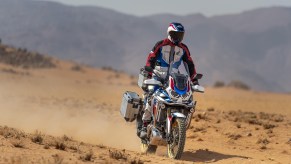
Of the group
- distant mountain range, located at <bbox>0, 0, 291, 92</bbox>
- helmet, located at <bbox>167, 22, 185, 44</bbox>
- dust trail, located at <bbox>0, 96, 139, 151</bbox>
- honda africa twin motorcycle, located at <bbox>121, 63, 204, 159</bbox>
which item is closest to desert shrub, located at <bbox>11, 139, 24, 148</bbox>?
honda africa twin motorcycle, located at <bbox>121, 63, 204, 159</bbox>

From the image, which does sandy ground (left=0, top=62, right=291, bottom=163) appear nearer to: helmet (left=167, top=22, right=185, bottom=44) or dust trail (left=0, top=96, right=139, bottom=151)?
dust trail (left=0, top=96, right=139, bottom=151)

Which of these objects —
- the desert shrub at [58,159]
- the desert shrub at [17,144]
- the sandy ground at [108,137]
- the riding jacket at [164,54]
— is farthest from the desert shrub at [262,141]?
the desert shrub at [58,159]

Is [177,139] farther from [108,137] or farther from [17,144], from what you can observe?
[108,137]

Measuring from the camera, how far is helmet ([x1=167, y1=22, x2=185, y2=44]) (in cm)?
1126

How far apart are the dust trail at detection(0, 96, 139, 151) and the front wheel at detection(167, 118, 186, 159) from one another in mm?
2827

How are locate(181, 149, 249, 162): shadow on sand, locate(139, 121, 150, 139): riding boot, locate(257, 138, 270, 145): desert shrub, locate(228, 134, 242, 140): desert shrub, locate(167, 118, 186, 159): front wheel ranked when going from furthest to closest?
locate(228, 134, 242, 140): desert shrub
locate(257, 138, 270, 145): desert shrub
locate(139, 121, 150, 139): riding boot
locate(181, 149, 249, 162): shadow on sand
locate(167, 118, 186, 159): front wheel

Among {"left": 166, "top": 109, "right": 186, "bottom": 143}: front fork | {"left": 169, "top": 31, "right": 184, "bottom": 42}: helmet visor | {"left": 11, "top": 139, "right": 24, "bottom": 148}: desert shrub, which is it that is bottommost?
{"left": 11, "top": 139, "right": 24, "bottom": 148}: desert shrub

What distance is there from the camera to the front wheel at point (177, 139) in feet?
34.2

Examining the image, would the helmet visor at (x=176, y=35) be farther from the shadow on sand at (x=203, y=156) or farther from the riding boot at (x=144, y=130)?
the shadow on sand at (x=203, y=156)

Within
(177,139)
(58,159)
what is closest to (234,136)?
(177,139)

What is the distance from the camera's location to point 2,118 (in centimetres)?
1784

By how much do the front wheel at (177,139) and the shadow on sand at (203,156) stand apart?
0.53 metres

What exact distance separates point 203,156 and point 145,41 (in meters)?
158

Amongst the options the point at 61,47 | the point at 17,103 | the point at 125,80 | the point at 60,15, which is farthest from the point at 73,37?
the point at 17,103
